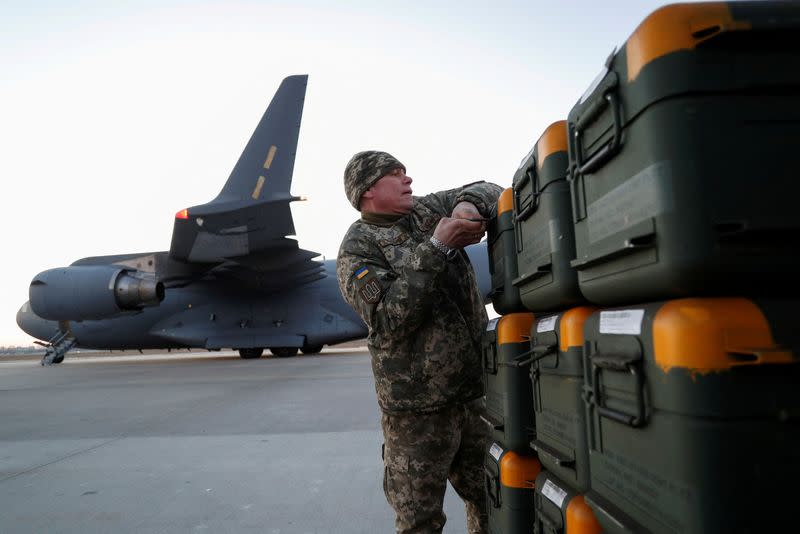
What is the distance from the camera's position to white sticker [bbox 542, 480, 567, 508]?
1414 mm

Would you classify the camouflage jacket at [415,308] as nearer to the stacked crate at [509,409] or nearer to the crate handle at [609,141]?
the stacked crate at [509,409]

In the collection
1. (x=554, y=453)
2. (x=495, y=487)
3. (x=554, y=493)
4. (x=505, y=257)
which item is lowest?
(x=495, y=487)

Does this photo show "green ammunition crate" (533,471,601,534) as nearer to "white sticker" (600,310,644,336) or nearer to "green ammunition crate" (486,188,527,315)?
"white sticker" (600,310,644,336)

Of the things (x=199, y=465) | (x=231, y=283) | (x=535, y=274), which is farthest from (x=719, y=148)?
(x=231, y=283)

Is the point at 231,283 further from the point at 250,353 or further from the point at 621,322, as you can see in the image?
the point at 621,322

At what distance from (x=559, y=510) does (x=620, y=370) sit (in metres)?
0.54

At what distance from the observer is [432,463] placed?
80.7 inches

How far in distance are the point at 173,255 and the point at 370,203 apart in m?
12.6

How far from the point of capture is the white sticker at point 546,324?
1.51 meters

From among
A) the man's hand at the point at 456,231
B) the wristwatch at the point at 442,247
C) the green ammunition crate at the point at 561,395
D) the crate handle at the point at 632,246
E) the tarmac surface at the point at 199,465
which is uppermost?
the man's hand at the point at 456,231

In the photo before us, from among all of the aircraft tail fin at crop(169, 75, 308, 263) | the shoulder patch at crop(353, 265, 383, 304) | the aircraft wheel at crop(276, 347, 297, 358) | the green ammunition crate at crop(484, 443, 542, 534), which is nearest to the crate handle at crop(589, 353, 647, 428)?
the green ammunition crate at crop(484, 443, 542, 534)

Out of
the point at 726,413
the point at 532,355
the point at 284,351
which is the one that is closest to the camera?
the point at 726,413

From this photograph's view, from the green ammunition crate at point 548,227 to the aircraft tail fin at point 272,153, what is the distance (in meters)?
11.9

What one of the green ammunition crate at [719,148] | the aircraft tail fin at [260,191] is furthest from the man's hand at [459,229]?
the aircraft tail fin at [260,191]
